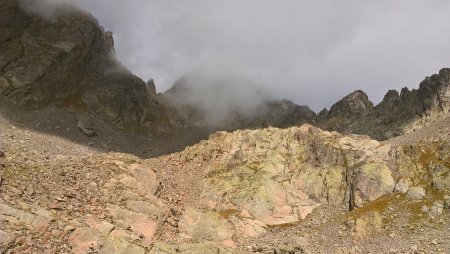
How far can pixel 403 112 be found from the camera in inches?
5458

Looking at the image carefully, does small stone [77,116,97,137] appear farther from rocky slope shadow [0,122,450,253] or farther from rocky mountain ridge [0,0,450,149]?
rocky slope shadow [0,122,450,253]

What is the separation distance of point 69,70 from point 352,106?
11095 cm

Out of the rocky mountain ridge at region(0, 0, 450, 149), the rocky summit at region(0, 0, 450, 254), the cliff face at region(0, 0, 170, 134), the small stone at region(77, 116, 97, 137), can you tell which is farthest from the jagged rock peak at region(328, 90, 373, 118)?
the small stone at region(77, 116, 97, 137)

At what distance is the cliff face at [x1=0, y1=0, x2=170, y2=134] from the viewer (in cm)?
10912

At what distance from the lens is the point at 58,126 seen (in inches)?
4021

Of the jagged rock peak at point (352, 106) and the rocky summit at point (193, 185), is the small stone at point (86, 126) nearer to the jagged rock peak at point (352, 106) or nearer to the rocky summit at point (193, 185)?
the rocky summit at point (193, 185)

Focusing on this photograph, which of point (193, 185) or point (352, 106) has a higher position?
point (352, 106)

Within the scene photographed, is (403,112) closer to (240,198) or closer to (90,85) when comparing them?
(240,198)

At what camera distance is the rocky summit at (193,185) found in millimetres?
41938

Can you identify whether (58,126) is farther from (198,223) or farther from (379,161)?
(379,161)

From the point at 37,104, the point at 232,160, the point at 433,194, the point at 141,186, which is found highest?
the point at 37,104

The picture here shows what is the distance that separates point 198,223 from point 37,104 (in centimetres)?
7318

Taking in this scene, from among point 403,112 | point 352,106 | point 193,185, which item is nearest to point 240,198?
point 193,185

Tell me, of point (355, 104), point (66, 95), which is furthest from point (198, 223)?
point (355, 104)
